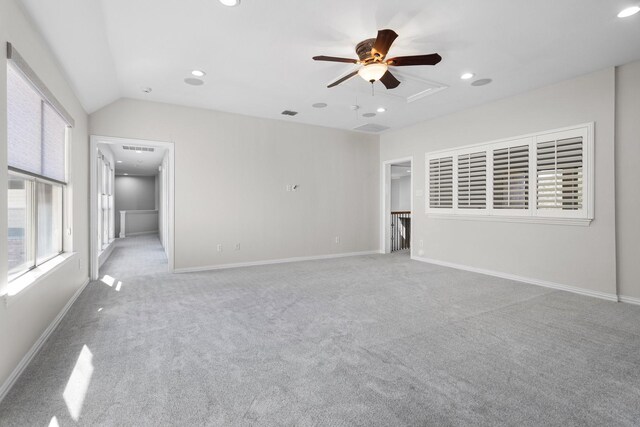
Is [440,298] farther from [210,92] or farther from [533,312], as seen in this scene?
[210,92]

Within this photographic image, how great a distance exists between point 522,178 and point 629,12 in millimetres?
2321

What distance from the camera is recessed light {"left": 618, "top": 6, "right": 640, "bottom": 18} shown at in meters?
2.69

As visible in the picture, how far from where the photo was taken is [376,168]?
24.2 ft

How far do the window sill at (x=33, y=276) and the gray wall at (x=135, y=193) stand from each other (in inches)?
427

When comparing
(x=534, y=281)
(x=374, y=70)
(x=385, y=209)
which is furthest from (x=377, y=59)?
(x=385, y=209)

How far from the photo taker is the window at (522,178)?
411 centimetres

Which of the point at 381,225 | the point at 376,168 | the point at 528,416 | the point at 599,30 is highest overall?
the point at 599,30

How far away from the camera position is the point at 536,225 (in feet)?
14.9

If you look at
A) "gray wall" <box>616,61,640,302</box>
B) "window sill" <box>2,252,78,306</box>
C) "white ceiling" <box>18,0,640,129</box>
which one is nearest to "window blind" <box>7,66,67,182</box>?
"white ceiling" <box>18,0,640,129</box>

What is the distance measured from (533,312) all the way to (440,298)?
3.03 ft

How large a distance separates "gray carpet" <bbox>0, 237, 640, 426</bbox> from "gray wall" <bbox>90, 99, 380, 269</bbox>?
1663 mm

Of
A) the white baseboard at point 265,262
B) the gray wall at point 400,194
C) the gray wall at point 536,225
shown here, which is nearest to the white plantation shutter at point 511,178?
the gray wall at point 536,225

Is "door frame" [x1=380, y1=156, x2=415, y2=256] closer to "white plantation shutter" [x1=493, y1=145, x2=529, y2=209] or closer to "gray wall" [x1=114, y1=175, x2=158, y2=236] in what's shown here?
"white plantation shutter" [x1=493, y1=145, x2=529, y2=209]

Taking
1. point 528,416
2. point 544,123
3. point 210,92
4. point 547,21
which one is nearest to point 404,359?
point 528,416
